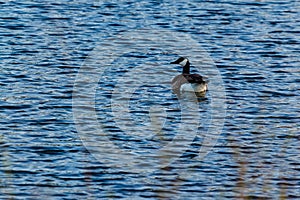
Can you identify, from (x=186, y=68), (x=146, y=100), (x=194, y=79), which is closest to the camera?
(x=146, y=100)

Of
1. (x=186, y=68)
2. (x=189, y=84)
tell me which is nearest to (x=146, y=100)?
(x=189, y=84)

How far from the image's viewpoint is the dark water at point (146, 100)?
1432cm

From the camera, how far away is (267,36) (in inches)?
992

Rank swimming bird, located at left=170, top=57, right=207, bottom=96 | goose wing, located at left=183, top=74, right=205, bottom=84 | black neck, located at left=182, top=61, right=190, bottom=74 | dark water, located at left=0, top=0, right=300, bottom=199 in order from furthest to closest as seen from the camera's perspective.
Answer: black neck, located at left=182, top=61, right=190, bottom=74, goose wing, located at left=183, top=74, right=205, bottom=84, swimming bird, located at left=170, top=57, right=207, bottom=96, dark water, located at left=0, top=0, right=300, bottom=199

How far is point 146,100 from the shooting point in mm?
19500

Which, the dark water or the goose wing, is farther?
the goose wing

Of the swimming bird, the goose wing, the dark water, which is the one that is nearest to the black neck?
Answer: the dark water

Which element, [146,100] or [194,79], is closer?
[146,100]

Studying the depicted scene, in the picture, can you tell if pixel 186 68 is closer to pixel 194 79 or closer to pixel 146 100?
pixel 194 79

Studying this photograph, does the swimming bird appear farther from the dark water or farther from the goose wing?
the dark water

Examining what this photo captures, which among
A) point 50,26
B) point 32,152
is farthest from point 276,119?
point 50,26

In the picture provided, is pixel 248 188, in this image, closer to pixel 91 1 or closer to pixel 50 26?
pixel 50 26

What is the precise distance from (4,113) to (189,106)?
3960mm

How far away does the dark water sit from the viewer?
14.3 metres
